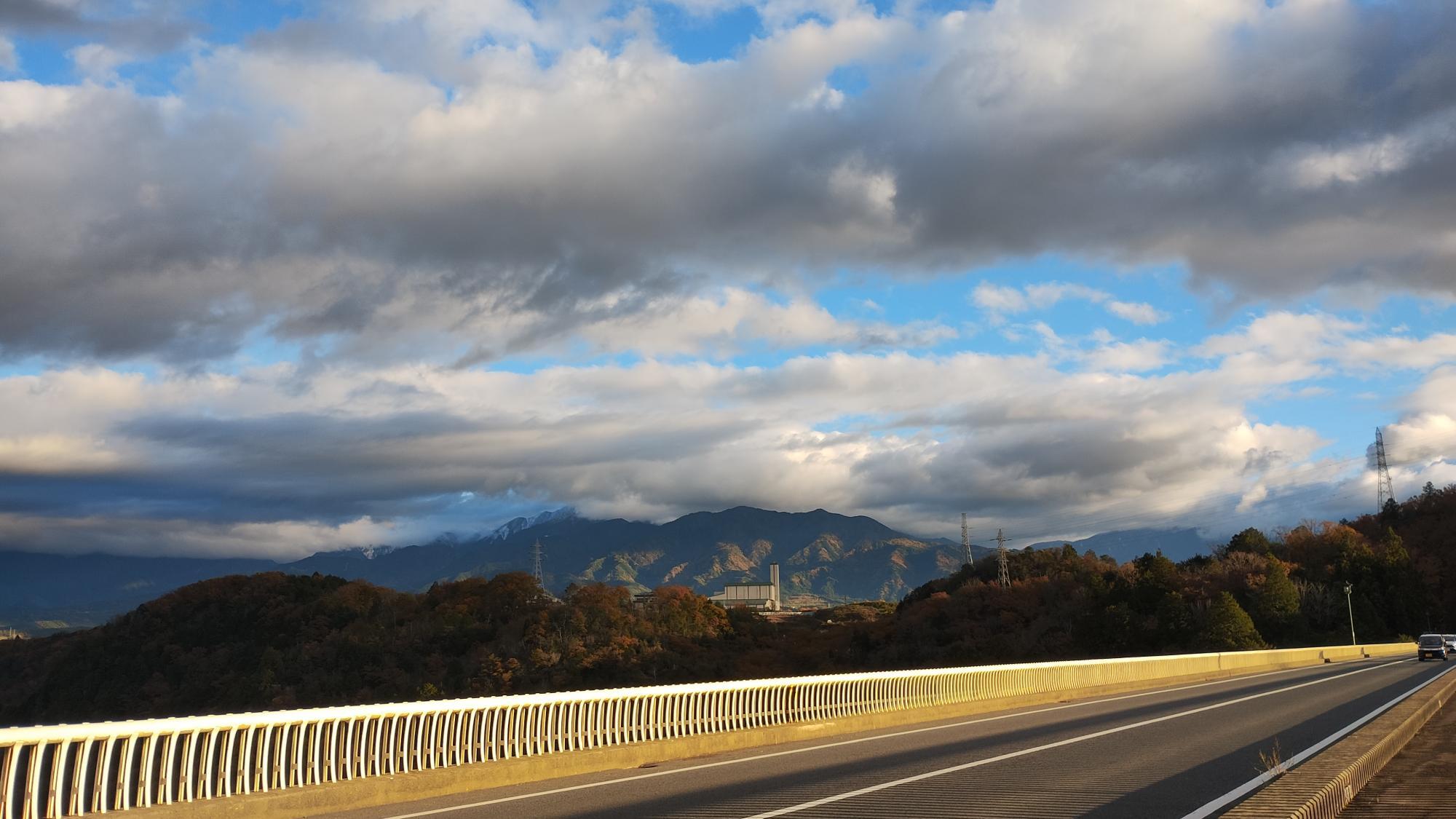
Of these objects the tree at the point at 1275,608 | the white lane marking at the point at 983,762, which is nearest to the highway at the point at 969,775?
the white lane marking at the point at 983,762

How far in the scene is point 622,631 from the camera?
109 m

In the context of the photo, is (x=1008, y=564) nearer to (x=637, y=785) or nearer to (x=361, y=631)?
(x=361, y=631)

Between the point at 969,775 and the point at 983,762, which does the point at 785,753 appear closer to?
the point at 983,762

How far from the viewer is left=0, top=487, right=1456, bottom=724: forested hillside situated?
103312mm

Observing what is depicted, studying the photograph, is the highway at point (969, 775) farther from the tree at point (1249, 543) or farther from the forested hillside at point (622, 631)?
the tree at point (1249, 543)

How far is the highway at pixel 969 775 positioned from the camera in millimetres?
11477

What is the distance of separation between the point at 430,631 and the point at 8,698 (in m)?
52.7

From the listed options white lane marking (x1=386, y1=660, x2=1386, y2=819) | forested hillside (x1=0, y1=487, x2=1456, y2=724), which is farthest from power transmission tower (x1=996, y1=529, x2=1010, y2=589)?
white lane marking (x1=386, y1=660, x2=1386, y2=819)

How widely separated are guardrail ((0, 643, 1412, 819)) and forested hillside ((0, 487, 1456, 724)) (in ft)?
256

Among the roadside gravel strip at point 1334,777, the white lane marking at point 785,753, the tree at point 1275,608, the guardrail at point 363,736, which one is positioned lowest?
the white lane marking at point 785,753

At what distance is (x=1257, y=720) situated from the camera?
71.9ft

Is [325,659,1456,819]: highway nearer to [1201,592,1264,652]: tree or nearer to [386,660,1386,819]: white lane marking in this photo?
[386,660,1386,819]: white lane marking

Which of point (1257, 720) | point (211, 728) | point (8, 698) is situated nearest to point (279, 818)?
point (211, 728)

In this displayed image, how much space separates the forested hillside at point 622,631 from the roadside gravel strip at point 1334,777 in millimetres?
84350
